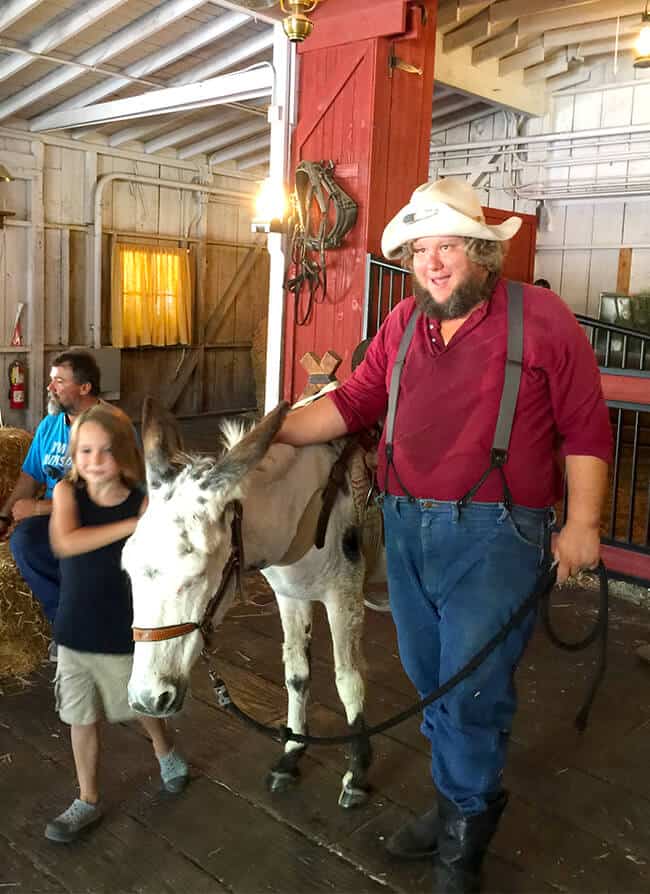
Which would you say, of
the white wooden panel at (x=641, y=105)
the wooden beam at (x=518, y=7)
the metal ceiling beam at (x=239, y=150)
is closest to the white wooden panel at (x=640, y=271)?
the white wooden panel at (x=641, y=105)

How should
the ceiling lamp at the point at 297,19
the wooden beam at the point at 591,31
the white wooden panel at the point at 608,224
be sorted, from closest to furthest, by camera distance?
the ceiling lamp at the point at 297,19 → the wooden beam at the point at 591,31 → the white wooden panel at the point at 608,224

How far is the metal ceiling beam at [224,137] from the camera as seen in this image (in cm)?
966

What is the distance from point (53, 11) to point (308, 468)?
5.78 m

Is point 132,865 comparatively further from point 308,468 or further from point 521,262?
point 521,262

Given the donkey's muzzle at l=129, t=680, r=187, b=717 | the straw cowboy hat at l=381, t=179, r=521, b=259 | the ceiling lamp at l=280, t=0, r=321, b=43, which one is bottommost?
the donkey's muzzle at l=129, t=680, r=187, b=717

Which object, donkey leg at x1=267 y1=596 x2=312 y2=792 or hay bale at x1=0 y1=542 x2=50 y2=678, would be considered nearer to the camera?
donkey leg at x1=267 y1=596 x2=312 y2=792

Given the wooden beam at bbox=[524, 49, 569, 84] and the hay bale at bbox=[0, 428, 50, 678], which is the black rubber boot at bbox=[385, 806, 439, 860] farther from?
the wooden beam at bbox=[524, 49, 569, 84]

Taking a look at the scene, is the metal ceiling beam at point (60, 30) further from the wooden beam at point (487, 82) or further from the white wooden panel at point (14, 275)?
the wooden beam at point (487, 82)

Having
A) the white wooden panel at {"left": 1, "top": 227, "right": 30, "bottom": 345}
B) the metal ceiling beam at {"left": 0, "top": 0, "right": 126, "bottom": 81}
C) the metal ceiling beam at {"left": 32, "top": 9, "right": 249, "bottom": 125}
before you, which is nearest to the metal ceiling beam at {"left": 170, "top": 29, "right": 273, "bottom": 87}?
the metal ceiling beam at {"left": 32, "top": 9, "right": 249, "bottom": 125}

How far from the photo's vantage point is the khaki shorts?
92.7 inches

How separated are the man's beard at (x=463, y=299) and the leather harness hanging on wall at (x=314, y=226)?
3.50 m

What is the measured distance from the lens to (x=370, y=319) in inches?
225

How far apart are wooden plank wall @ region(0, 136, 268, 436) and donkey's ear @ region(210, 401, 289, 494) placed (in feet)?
25.7

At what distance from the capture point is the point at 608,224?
952 cm
